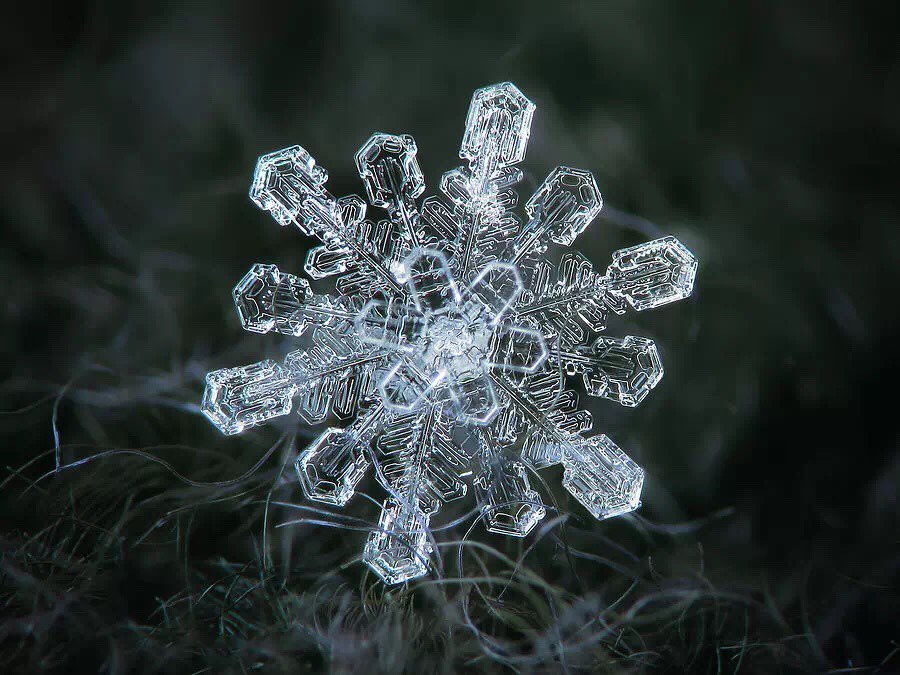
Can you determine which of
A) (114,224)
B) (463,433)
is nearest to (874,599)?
(463,433)

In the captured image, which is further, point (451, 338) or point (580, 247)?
point (580, 247)

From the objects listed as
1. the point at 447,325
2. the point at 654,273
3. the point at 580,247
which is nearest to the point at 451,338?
the point at 447,325

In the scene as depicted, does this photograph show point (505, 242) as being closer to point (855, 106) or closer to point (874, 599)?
point (855, 106)

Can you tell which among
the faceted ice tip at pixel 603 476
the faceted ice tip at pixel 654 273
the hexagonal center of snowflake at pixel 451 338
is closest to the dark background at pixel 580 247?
the faceted ice tip at pixel 603 476

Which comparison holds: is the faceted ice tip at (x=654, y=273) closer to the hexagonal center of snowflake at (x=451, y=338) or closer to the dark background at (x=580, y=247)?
the hexagonal center of snowflake at (x=451, y=338)

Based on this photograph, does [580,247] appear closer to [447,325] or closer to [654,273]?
[654,273]
